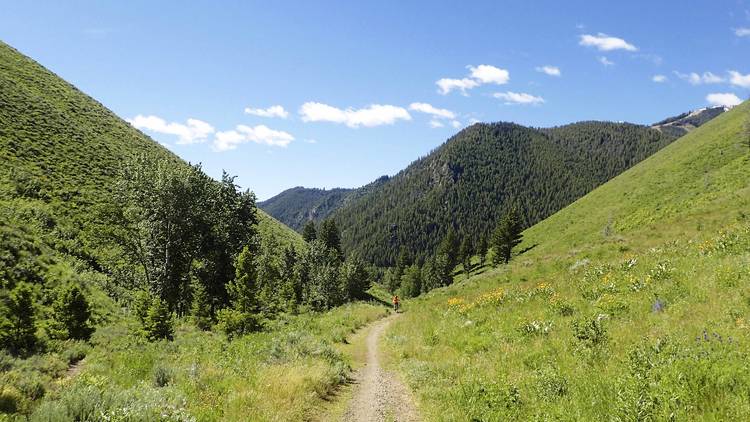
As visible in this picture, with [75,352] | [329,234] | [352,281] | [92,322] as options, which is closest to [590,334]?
[75,352]

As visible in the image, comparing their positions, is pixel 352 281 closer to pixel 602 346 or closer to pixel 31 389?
pixel 31 389

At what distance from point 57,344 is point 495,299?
20.3 meters

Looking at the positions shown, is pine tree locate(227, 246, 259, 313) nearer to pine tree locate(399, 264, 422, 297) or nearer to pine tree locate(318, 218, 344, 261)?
pine tree locate(318, 218, 344, 261)

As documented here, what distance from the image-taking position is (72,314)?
21.7 meters

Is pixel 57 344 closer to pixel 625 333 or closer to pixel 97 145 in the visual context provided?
pixel 625 333

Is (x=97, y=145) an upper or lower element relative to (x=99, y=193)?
upper

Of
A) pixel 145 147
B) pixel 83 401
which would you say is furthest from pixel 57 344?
pixel 145 147

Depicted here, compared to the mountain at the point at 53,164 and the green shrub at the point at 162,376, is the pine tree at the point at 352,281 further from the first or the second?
the green shrub at the point at 162,376

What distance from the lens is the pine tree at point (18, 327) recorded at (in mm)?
17047

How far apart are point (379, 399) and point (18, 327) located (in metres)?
17.2

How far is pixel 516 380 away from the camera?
9.33 metres

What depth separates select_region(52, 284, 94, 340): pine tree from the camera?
21203 millimetres

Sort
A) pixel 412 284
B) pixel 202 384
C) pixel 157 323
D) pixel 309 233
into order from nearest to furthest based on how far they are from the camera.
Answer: pixel 202 384 → pixel 157 323 → pixel 412 284 → pixel 309 233

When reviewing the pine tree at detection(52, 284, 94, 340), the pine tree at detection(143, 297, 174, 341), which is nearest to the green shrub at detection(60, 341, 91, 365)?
the pine tree at detection(52, 284, 94, 340)
